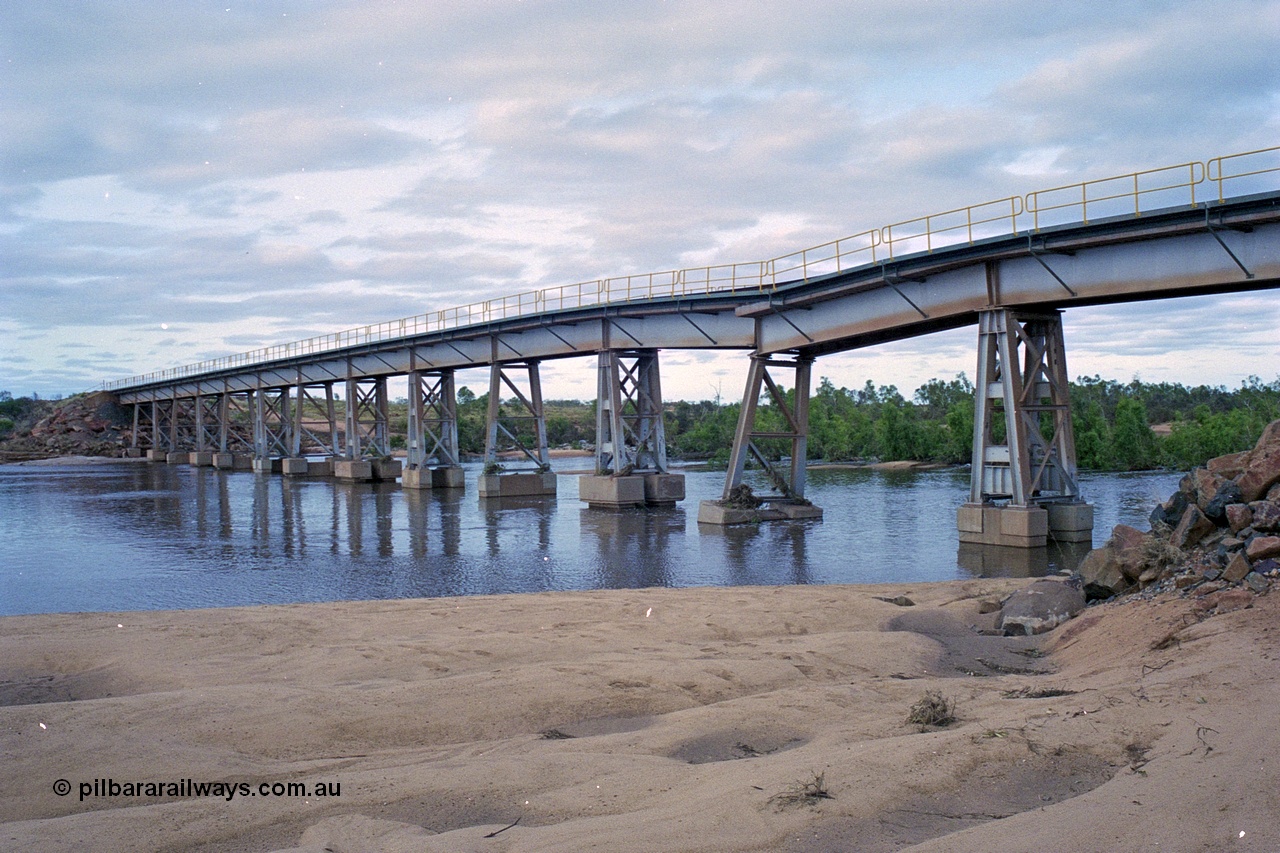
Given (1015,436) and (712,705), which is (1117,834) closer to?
(712,705)

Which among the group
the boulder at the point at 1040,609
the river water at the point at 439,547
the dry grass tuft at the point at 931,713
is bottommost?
the river water at the point at 439,547

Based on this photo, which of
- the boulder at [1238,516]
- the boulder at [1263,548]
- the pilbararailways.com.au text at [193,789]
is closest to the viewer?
the pilbararailways.com.au text at [193,789]

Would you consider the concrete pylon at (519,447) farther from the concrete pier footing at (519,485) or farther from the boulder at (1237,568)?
the boulder at (1237,568)

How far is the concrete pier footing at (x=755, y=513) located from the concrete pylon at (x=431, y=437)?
979 inches

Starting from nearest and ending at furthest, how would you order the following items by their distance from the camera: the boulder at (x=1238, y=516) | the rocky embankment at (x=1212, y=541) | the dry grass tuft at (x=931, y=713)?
the dry grass tuft at (x=931, y=713)
the rocky embankment at (x=1212, y=541)
the boulder at (x=1238, y=516)

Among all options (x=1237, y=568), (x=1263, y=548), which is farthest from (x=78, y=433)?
(x=1263, y=548)

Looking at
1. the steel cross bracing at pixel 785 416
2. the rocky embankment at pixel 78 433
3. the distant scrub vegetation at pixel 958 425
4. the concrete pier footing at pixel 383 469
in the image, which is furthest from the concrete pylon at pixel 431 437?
the rocky embankment at pixel 78 433

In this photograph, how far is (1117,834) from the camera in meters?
4.77

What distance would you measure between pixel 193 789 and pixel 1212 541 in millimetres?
10420

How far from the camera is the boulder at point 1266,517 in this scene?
9477 millimetres

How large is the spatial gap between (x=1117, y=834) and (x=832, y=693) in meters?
3.84

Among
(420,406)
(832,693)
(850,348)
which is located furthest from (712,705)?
(420,406)

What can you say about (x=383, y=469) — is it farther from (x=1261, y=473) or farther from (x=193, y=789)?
(x=193, y=789)

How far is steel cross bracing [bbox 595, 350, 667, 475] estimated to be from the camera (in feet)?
136
